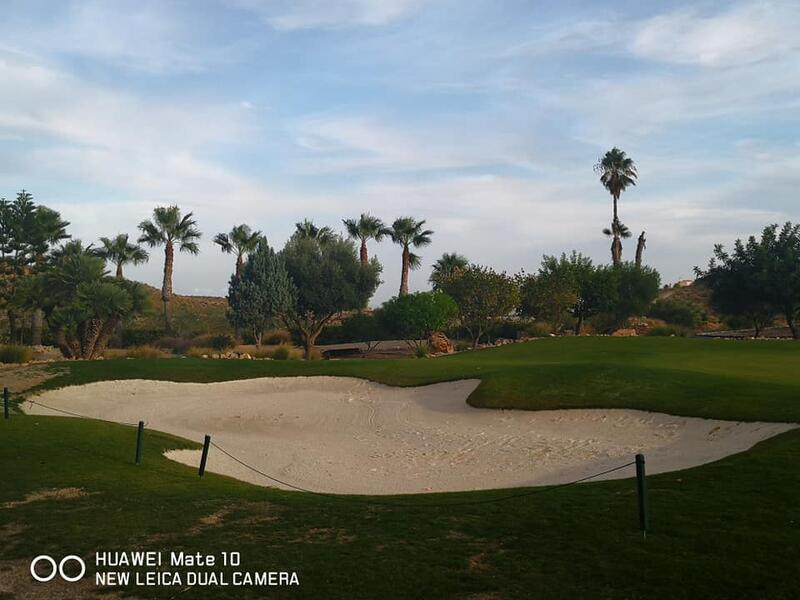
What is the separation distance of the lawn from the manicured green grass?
2537 mm

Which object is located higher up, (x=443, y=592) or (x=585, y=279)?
(x=585, y=279)

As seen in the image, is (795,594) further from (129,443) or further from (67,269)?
(67,269)

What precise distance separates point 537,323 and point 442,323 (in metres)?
12.4

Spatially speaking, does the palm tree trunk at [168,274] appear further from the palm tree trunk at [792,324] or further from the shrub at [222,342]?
the palm tree trunk at [792,324]

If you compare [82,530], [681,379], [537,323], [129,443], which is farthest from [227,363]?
[537,323]

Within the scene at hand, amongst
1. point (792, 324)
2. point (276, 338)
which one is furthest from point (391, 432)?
point (792, 324)

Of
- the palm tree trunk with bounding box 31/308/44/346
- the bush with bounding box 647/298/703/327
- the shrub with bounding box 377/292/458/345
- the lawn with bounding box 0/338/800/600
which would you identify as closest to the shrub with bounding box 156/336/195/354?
the palm tree trunk with bounding box 31/308/44/346

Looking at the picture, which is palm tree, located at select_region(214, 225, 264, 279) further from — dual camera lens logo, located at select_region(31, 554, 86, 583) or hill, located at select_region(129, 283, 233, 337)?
dual camera lens logo, located at select_region(31, 554, 86, 583)

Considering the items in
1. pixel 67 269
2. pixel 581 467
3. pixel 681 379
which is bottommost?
pixel 581 467

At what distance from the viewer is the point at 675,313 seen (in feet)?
259

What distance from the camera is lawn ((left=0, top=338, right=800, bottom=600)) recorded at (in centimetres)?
789

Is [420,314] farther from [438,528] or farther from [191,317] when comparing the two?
[438,528]

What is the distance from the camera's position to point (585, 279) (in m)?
65.5

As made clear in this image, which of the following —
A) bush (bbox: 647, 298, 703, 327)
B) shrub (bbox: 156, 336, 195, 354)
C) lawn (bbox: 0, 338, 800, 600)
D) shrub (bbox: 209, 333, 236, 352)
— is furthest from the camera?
bush (bbox: 647, 298, 703, 327)
